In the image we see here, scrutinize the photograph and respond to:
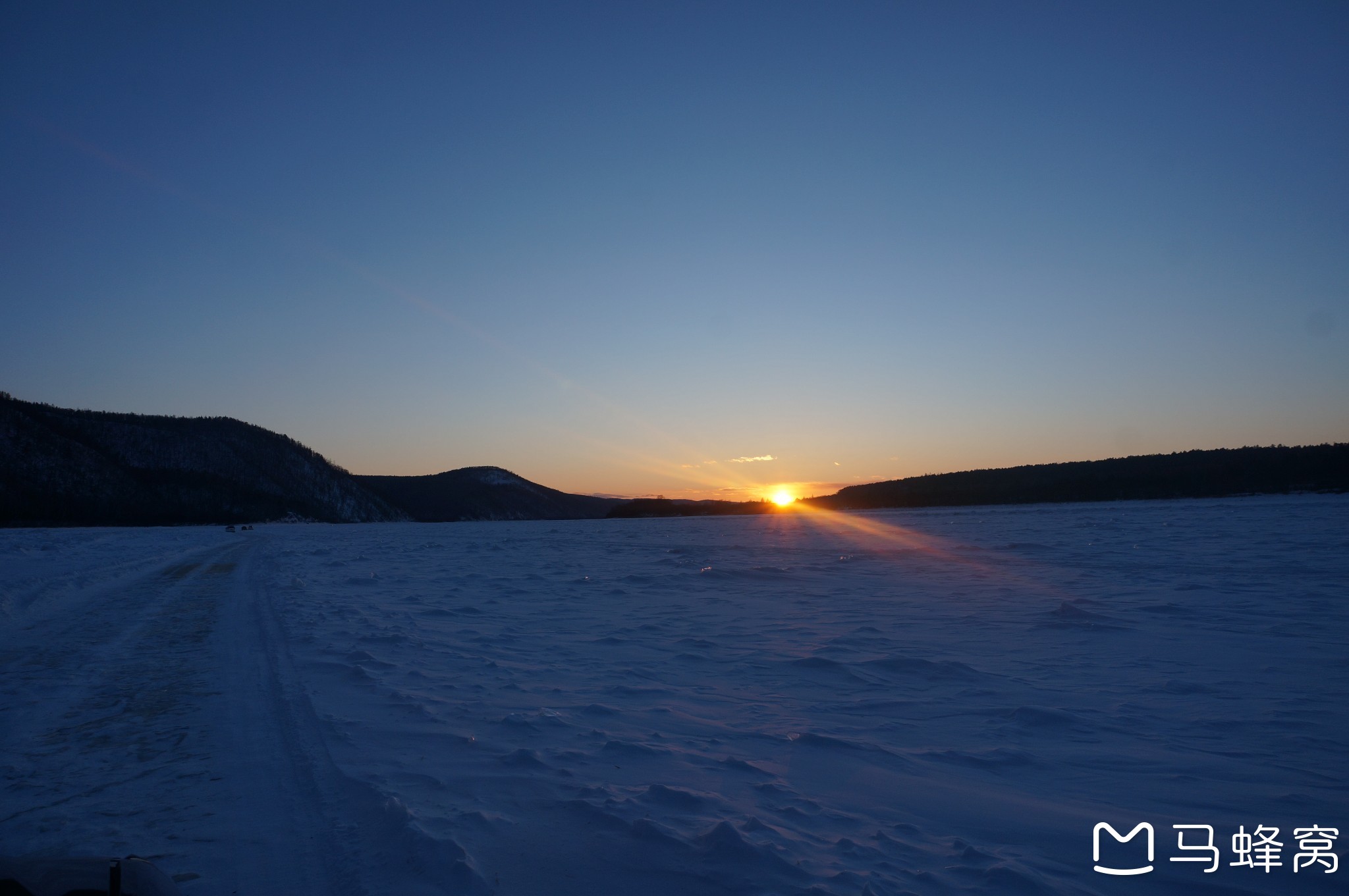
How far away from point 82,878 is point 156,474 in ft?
466

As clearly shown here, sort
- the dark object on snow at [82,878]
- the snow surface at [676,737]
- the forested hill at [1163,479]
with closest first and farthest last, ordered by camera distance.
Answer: the dark object on snow at [82,878] < the snow surface at [676,737] < the forested hill at [1163,479]

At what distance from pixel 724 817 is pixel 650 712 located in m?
2.53

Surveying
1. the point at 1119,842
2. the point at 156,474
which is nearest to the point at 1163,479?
the point at 1119,842

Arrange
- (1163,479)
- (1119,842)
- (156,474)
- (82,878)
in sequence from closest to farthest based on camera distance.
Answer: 1. (82,878)
2. (1119,842)
3. (1163,479)
4. (156,474)

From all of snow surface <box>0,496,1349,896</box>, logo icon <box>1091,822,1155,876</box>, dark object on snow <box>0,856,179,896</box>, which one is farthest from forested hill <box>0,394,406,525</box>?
logo icon <box>1091,822,1155,876</box>

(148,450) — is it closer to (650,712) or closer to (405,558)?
(405,558)

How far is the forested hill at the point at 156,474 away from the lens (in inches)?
3649

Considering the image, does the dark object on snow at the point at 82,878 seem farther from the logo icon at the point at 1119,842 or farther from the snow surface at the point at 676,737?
the logo icon at the point at 1119,842

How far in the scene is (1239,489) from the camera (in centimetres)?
7269

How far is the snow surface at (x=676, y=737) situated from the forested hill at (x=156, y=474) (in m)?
90.4

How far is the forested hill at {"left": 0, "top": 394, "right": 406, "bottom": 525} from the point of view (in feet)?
304

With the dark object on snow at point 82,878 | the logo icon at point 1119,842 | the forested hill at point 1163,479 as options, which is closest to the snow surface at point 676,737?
the logo icon at point 1119,842

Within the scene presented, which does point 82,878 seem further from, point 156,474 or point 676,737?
point 156,474

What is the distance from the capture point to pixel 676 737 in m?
5.86
